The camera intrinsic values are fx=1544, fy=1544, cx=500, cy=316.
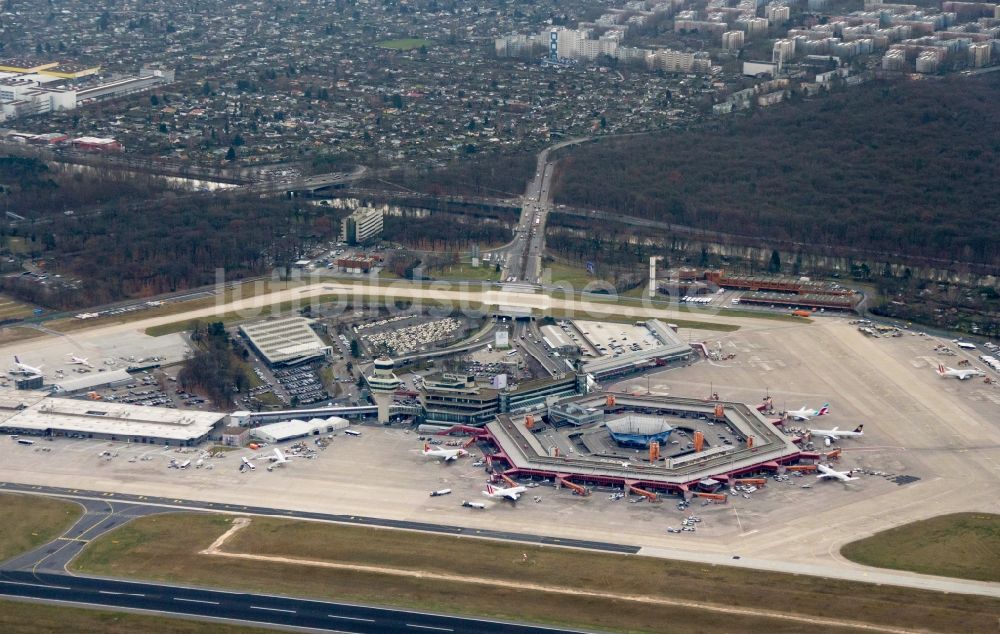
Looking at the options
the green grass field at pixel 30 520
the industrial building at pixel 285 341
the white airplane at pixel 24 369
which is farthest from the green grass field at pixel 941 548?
the white airplane at pixel 24 369

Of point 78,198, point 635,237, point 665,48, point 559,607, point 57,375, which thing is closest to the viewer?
point 559,607

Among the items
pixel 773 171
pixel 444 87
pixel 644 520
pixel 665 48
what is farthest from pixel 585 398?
pixel 665 48

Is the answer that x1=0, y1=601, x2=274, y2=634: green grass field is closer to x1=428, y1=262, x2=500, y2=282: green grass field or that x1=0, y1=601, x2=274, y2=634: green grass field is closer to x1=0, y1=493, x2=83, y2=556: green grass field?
x1=0, y1=493, x2=83, y2=556: green grass field

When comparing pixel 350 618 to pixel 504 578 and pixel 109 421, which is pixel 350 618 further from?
pixel 109 421

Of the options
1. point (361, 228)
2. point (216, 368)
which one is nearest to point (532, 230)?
point (361, 228)

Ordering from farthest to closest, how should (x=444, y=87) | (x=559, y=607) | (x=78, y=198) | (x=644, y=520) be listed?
(x=444, y=87), (x=78, y=198), (x=644, y=520), (x=559, y=607)

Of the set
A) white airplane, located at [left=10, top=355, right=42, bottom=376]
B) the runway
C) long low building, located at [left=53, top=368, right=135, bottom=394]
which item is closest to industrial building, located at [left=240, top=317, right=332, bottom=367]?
long low building, located at [left=53, top=368, right=135, bottom=394]

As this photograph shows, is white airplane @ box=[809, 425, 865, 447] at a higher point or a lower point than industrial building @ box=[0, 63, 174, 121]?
lower

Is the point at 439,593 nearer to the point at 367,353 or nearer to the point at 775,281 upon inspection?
the point at 367,353
